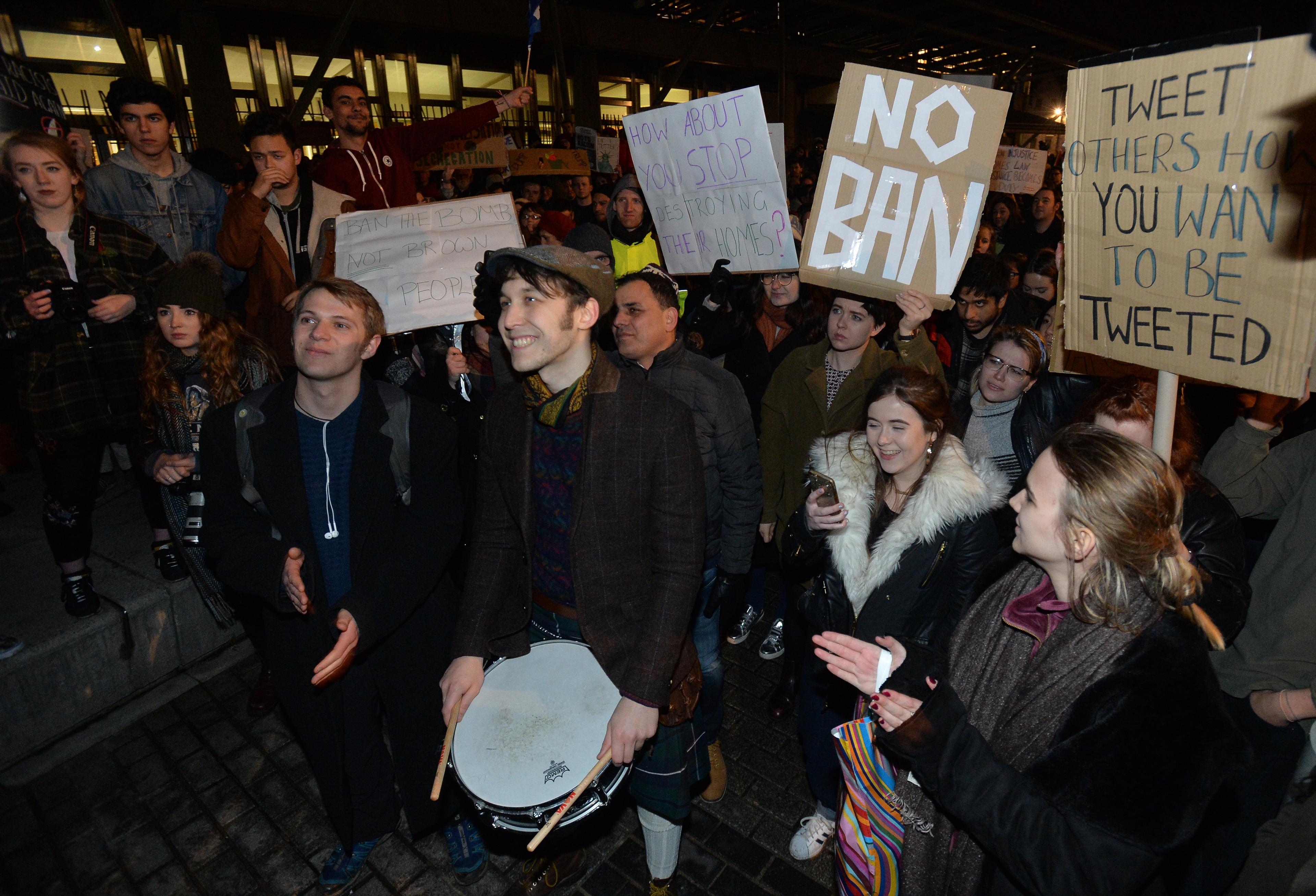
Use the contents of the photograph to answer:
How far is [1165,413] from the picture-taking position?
6.96 ft

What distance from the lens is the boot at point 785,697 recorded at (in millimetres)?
3912

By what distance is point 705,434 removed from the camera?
3.17 metres

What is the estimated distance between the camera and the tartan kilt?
258 centimetres

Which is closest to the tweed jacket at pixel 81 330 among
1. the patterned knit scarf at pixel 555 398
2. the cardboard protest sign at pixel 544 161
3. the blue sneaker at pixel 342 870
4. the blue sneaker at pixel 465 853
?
the patterned knit scarf at pixel 555 398

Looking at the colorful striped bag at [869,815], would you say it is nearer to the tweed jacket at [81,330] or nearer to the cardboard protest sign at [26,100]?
the tweed jacket at [81,330]

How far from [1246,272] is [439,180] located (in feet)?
33.4

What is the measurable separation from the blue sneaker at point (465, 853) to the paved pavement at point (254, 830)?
0.05 metres

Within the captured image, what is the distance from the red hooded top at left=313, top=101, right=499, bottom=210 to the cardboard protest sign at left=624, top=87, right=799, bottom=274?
1769 millimetres

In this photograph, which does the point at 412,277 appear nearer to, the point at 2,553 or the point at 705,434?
the point at 705,434

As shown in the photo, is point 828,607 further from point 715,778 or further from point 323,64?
point 323,64

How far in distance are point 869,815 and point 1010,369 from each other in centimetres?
240

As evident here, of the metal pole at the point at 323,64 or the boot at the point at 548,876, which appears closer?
the boot at the point at 548,876

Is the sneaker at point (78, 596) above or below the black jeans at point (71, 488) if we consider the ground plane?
below

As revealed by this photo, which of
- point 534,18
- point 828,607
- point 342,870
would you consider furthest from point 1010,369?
point 534,18
